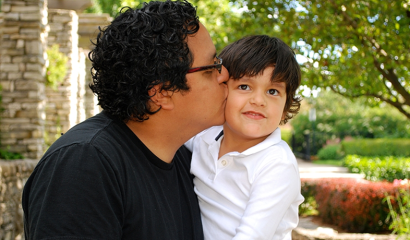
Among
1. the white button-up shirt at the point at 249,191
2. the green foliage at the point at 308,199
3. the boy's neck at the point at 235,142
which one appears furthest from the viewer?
the green foliage at the point at 308,199

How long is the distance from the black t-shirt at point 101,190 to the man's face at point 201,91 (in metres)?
0.29

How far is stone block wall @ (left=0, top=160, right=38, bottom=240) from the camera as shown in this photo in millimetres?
5996

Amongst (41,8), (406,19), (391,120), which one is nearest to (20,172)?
(41,8)

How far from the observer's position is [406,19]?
4.98m

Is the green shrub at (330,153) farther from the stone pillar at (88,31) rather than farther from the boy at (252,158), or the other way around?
the boy at (252,158)

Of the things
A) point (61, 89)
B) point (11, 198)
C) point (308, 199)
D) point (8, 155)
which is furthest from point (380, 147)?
point (11, 198)

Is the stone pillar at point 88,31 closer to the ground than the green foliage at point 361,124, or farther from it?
farther from it

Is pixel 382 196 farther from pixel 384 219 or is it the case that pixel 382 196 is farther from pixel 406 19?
pixel 406 19

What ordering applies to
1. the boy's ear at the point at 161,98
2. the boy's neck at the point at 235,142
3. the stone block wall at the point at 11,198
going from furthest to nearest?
1. the stone block wall at the point at 11,198
2. the boy's neck at the point at 235,142
3. the boy's ear at the point at 161,98

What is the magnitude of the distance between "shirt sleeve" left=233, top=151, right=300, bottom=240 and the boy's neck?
30cm

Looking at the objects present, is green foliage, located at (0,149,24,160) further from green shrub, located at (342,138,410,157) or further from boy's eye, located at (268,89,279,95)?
green shrub, located at (342,138,410,157)

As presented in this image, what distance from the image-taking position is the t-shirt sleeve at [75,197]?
1.23 m

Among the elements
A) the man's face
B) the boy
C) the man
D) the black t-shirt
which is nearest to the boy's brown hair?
the boy

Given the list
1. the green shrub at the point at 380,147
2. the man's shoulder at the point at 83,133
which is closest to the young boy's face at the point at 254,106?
the man's shoulder at the point at 83,133
